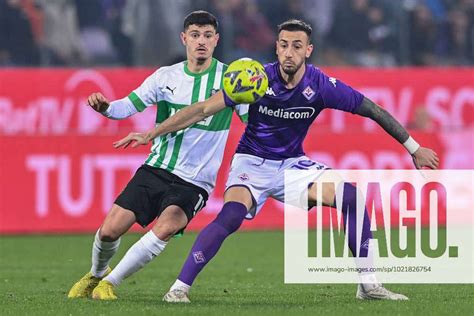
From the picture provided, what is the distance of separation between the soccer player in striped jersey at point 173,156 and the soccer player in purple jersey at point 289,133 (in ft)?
1.25

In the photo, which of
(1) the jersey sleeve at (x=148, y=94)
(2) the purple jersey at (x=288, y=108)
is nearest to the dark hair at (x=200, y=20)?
(1) the jersey sleeve at (x=148, y=94)

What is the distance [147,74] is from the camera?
19922 mm

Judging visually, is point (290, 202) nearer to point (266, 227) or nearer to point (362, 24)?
point (266, 227)

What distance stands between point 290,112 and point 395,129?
2.77 feet

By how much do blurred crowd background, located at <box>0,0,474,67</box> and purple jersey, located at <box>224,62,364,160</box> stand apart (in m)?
9.05

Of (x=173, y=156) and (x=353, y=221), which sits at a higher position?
(x=173, y=156)

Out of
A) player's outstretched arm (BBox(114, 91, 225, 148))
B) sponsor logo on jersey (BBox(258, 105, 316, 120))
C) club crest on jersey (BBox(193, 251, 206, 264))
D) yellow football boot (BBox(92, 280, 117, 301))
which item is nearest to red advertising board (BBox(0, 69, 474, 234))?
yellow football boot (BBox(92, 280, 117, 301))

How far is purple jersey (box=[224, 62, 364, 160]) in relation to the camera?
942 cm

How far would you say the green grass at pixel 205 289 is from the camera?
8.89m

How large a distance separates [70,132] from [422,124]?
6023 millimetres

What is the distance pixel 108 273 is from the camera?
1014cm

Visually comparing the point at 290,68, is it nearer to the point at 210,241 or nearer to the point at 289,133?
the point at 289,133

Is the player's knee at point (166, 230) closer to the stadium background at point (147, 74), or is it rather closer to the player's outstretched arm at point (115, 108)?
the player's outstretched arm at point (115, 108)

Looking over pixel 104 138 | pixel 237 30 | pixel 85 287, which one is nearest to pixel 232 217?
pixel 85 287
